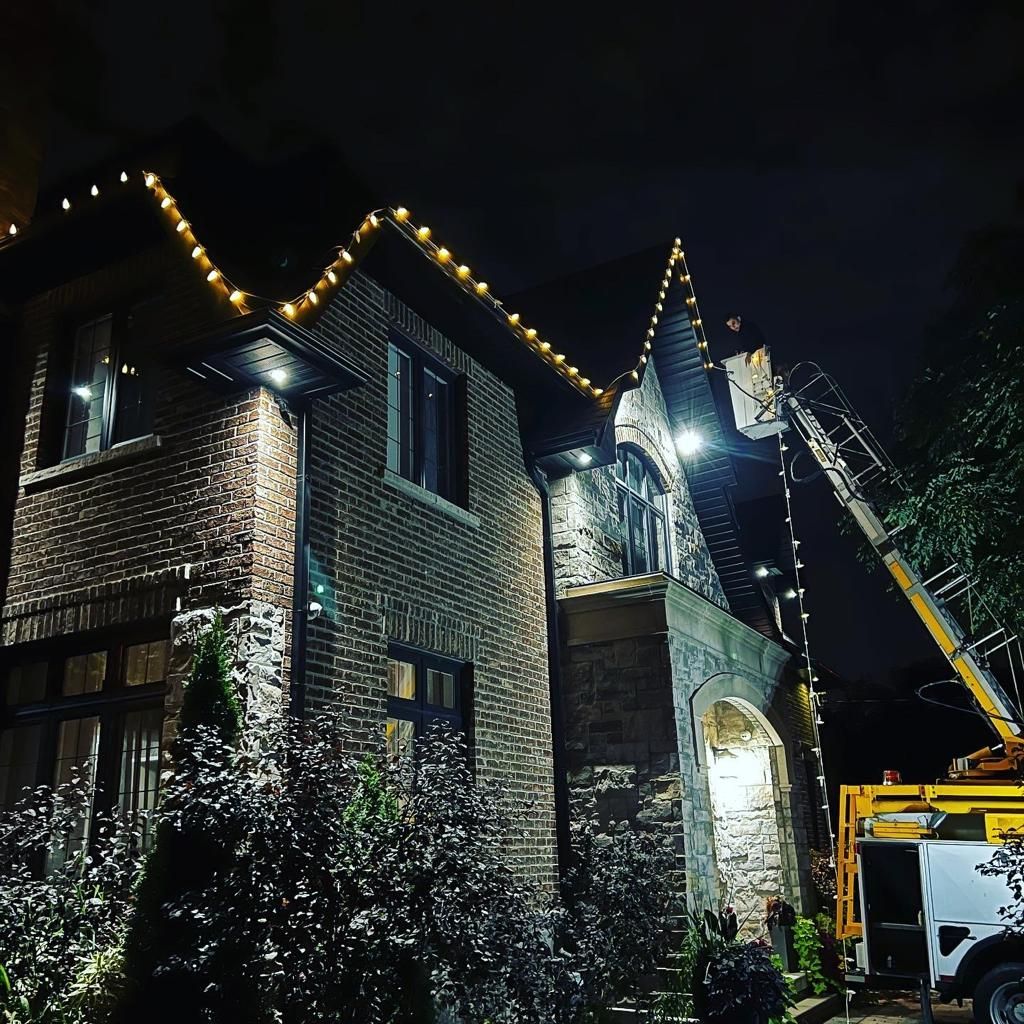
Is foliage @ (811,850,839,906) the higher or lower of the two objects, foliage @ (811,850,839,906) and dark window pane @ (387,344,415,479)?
the lower

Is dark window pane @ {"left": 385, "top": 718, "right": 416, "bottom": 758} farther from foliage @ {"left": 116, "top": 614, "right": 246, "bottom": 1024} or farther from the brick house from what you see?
foliage @ {"left": 116, "top": 614, "right": 246, "bottom": 1024}

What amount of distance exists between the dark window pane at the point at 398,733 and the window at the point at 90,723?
1.84 meters

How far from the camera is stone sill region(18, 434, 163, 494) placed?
24.4ft

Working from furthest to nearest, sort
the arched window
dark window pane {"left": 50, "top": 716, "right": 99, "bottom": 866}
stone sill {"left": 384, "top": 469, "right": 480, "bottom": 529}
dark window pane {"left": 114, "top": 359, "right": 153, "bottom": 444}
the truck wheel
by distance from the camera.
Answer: the arched window, the truck wheel, stone sill {"left": 384, "top": 469, "right": 480, "bottom": 529}, dark window pane {"left": 114, "top": 359, "right": 153, "bottom": 444}, dark window pane {"left": 50, "top": 716, "right": 99, "bottom": 866}

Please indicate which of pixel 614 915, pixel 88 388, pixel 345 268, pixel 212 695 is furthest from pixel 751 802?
pixel 88 388

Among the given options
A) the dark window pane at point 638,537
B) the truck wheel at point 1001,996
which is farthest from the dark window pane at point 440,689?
the truck wheel at point 1001,996

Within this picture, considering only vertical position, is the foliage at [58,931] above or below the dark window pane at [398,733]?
below

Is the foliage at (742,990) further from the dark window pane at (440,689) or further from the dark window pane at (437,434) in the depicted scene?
the dark window pane at (437,434)

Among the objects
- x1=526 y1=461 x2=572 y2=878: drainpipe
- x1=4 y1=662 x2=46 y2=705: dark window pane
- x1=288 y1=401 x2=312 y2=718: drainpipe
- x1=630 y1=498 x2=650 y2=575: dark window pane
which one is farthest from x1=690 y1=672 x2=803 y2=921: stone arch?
x1=4 y1=662 x2=46 y2=705: dark window pane

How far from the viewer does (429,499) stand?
8820 mm

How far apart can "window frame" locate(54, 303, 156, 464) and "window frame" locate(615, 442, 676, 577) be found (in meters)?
6.35

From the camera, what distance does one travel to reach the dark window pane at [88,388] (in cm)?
819

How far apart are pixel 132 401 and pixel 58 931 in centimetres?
422

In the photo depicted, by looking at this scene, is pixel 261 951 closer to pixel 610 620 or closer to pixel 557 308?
pixel 610 620
